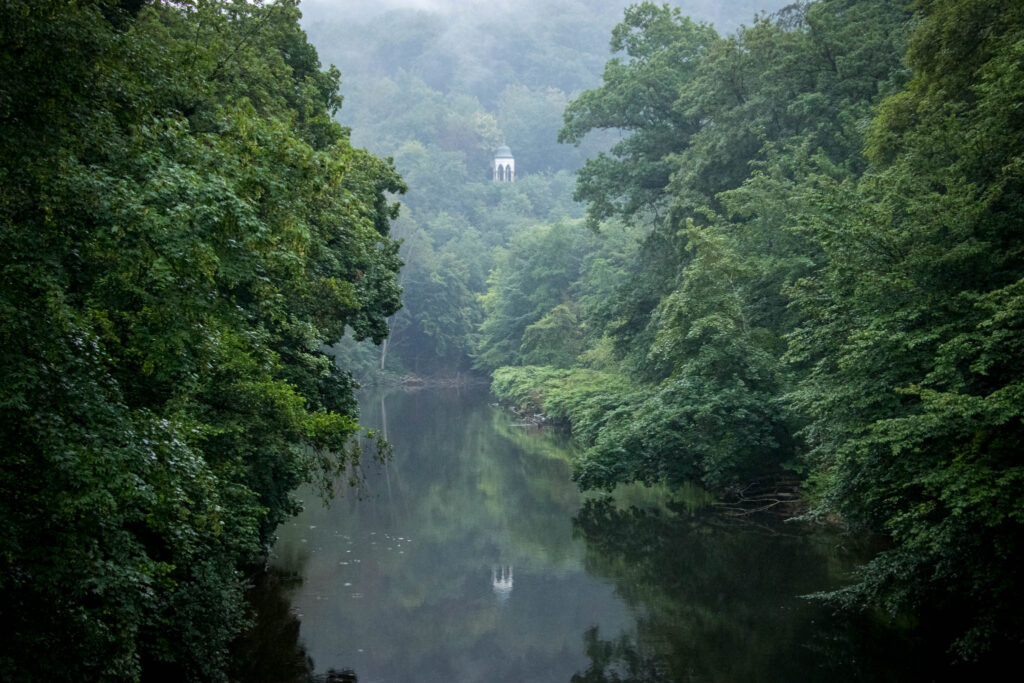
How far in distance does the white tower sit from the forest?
258 ft

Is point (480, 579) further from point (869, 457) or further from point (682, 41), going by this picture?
point (682, 41)

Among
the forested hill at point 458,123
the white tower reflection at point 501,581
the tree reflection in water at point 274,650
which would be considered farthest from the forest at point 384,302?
the forested hill at point 458,123

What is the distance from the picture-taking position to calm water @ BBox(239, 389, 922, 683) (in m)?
12.4

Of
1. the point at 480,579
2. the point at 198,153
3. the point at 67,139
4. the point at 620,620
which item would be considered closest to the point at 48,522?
the point at 67,139

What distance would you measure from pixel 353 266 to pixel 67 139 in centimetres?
1112

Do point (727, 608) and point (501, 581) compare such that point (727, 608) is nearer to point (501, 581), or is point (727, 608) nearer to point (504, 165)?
point (501, 581)

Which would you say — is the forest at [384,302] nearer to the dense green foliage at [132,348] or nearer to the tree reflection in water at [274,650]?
the dense green foliage at [132,348]

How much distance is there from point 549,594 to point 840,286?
7.60m

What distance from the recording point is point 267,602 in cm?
1461

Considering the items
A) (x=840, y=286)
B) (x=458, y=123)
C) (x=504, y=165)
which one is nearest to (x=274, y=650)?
(x=840, y=286)

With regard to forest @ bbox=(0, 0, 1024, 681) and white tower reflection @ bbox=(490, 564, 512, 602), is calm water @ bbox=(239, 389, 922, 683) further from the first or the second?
forest @ bbox=(0, 0, 1024, 681)

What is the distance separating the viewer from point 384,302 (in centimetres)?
1983

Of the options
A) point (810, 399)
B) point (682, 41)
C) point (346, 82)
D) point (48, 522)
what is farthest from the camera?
point (346, 82)

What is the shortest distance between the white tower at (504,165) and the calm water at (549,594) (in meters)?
90.5
